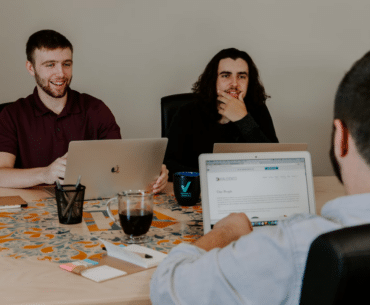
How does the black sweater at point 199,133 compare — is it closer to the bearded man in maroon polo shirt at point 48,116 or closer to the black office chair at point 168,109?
the black office chair at point 168,109

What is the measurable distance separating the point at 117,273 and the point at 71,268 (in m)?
0.09

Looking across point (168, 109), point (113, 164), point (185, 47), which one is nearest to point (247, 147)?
point (113, 164)

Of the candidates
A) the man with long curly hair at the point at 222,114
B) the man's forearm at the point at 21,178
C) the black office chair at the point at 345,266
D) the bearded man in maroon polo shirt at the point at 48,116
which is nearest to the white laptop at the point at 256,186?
the black office chair at the point at 345,266

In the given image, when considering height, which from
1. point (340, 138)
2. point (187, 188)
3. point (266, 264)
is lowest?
point (187, 188)

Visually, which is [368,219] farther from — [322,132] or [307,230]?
[322,132]

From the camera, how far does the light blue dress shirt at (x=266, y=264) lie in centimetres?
58

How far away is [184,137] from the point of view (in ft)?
7.00

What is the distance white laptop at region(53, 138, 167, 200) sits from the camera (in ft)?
4.23

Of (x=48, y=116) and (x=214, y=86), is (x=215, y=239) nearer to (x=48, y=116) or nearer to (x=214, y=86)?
(x=48, y=116)

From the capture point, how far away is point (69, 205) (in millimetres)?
1137

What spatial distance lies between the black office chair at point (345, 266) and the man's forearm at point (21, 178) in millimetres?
1246

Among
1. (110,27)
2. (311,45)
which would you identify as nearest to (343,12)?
(311,45)

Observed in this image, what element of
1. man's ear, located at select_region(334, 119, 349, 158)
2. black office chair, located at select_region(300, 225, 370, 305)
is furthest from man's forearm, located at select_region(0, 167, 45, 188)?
black office chair, located at select_region(300, 225, 370, 305)

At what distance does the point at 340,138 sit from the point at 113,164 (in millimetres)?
Answer: 835
